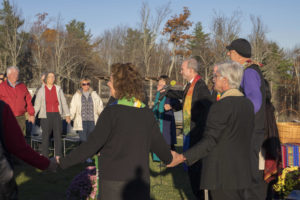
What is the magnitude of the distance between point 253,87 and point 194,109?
1318 mm

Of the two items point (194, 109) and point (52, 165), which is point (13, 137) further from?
point (194, 109)

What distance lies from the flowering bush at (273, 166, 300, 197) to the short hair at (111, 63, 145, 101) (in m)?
3.47

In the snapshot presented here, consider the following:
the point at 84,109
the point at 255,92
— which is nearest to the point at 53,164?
the point at 255,92

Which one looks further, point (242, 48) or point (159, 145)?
point (242, 48)

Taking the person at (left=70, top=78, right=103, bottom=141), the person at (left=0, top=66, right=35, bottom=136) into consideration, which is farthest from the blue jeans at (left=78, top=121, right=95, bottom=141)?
the person at (left=0, top=66, right=35, bottom=136)

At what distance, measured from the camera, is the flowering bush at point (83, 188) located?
5.48 metres

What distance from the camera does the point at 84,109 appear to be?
850 cm

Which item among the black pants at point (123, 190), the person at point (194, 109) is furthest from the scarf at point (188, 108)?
the black pants at point (123, 190)

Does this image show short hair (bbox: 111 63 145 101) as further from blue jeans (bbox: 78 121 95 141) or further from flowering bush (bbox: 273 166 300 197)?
blue jeans (bbox: 78 121 95 141)

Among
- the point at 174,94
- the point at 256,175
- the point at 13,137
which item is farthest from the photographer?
the point at 174,94

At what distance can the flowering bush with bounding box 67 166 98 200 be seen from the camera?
548 cm

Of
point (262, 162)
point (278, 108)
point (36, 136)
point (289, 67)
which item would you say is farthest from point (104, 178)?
point (289, 67)

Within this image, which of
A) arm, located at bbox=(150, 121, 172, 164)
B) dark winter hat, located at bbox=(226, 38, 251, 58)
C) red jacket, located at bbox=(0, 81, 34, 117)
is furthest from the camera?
red jacket, located at bbox=(0, 81, 34, 117)

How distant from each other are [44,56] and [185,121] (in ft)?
132
